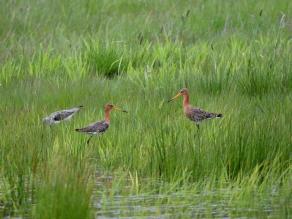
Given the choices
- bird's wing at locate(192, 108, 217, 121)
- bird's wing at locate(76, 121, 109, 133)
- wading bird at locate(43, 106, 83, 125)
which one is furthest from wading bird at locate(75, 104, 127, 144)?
bird's wing at locate(192, 108, 217, 121)

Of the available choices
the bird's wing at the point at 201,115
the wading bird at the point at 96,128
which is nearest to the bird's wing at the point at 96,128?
the wading bird at the point at 96,128

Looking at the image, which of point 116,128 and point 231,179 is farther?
point 116,128

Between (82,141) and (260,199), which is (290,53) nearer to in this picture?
(82,141)

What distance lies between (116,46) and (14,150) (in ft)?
16.0

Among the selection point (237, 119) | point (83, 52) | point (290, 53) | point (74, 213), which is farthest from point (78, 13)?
point (74, 213)

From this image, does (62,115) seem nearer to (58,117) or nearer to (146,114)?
(58,117)

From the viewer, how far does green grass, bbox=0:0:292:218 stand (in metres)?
5.71

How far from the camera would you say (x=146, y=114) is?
8.45 metres

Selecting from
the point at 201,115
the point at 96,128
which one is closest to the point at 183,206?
the point at 96,128

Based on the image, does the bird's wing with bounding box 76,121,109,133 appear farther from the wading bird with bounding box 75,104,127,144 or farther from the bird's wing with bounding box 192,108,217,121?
the bird's wing with bounding box 192,108,217,121

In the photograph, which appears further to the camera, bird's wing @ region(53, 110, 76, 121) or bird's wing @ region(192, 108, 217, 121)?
bird's wing @ region(53, 110, 76, 121)

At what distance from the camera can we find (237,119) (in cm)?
735

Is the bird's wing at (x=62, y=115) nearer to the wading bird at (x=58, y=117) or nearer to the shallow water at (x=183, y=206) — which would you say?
the wading bird at (x=58, y=117)

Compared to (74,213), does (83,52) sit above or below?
below
